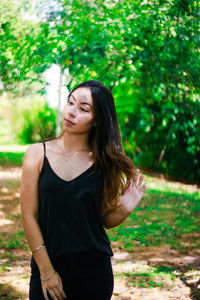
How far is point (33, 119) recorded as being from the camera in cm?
1658

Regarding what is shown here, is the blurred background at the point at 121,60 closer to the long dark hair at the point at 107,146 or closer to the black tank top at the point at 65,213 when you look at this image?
the long dark hair at the point at 107,146

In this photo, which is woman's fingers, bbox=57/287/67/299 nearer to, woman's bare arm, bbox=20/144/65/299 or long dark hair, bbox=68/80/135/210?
woman's bare arm, bbox=20/144/65/299

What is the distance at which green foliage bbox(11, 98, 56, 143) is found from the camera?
1609cm

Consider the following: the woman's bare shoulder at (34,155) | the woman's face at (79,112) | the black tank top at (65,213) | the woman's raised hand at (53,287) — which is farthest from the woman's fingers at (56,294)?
the woman's face at (79,112)

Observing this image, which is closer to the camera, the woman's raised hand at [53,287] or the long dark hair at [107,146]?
the woman's raised hand at [53,287]

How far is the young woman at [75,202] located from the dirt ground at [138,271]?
6.82 ft

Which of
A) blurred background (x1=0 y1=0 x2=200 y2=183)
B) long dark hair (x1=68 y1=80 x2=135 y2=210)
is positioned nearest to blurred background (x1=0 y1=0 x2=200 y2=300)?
blurred background (x1=0 y1=0 x2=200 y2=183)

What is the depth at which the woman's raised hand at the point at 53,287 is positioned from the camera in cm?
180

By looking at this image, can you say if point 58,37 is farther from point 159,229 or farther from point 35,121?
point 35,121

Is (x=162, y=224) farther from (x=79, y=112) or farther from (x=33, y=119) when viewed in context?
(x=33, y=119)

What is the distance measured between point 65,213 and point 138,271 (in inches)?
118

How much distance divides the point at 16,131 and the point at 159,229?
1220 centimetres

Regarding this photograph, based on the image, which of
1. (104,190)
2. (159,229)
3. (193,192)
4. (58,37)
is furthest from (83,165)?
(193,192)

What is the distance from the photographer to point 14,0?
3.79 metres
